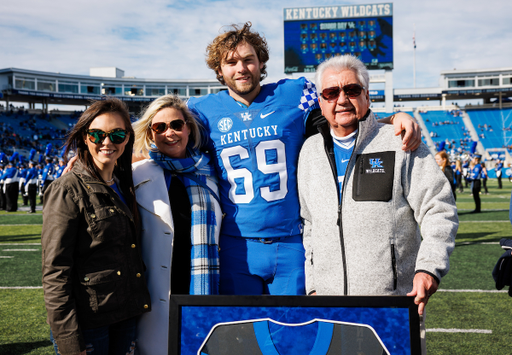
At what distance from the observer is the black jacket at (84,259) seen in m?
1.67

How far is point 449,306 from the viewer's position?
175 inches

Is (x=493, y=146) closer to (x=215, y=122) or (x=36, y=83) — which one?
(x=215, y=122)

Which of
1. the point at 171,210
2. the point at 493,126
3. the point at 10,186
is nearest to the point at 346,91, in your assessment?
the point at 171,210

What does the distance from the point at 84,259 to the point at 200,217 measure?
64 centimetres

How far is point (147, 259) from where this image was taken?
2072 mm

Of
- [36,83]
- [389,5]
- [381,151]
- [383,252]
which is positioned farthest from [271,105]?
[36,83]

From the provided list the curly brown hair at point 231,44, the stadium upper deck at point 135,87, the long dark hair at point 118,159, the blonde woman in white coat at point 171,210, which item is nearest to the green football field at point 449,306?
the blonde woman in white coat at point 171,210

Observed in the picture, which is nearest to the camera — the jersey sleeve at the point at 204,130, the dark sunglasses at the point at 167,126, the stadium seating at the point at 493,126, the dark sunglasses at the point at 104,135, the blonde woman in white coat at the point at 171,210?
the dark sunglasses at the point at 104,135

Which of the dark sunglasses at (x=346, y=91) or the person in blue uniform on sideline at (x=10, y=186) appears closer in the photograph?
the dark sunglasses at (x=346, y=91)

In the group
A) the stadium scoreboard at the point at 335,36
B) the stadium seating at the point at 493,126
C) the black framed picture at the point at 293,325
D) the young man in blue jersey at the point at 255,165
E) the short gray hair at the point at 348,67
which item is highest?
the stadium scoreboard at the point at 335,36

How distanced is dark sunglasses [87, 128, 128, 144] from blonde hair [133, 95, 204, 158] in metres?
0.40

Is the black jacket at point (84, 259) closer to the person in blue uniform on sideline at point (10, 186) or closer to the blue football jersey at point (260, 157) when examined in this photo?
the blue football jersey at point (260, 157)

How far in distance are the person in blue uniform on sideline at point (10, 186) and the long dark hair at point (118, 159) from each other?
13684 millimetres

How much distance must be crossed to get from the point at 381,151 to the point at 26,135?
4797cm
